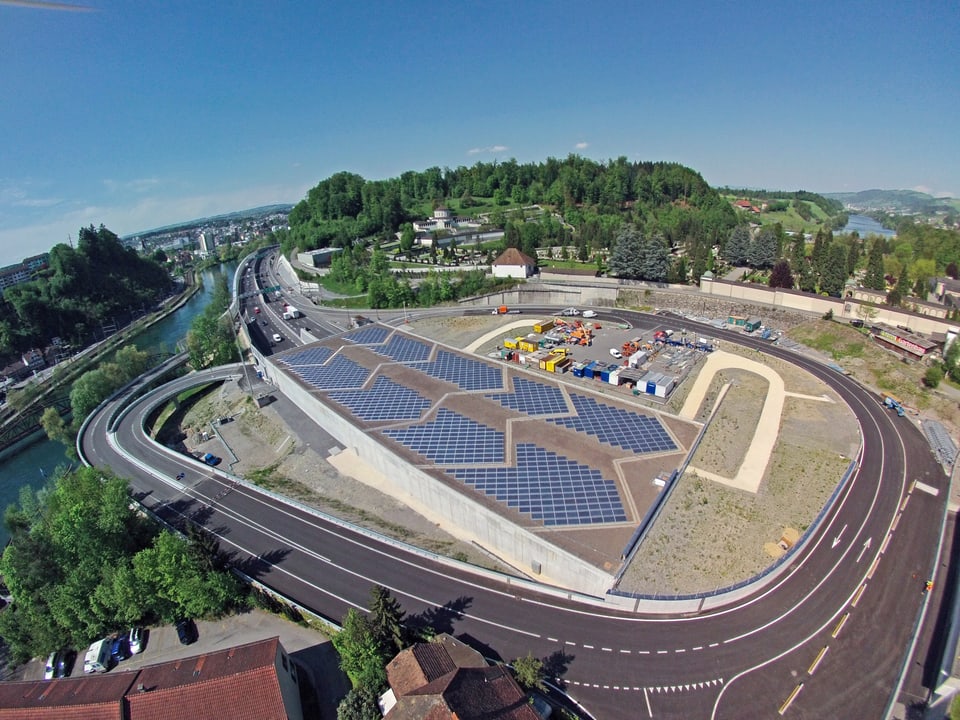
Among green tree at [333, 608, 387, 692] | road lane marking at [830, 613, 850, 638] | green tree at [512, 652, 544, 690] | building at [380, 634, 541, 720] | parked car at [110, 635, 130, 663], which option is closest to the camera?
building at [380, 634, 541, 720]

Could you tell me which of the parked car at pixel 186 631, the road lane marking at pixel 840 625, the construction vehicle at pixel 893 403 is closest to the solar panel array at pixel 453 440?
the parked car at pixel 186 631

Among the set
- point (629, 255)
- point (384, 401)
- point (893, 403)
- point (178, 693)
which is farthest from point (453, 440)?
point (629, 255)

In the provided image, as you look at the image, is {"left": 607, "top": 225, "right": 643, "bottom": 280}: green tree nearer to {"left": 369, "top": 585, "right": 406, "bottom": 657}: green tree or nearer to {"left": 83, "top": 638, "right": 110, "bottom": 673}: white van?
{"left": 369, "top": 585, "right": 406, "bottom": 657}: green tree

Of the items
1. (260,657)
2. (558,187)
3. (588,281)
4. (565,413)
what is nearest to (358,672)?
(260,657)

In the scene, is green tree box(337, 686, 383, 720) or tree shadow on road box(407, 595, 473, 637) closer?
green tree box(337, 686, 383, 720)

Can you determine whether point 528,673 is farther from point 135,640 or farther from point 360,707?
point 135,640

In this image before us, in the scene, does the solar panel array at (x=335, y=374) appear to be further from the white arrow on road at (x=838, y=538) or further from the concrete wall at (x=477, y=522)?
the white arrow on road at (x=838, y=538)

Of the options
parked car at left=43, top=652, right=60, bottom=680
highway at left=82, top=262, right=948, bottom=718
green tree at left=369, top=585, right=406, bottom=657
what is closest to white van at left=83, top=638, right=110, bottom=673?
parked car at left=43, top=652, right=60, bottom=680
